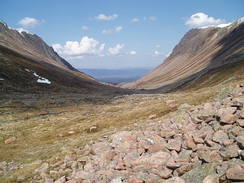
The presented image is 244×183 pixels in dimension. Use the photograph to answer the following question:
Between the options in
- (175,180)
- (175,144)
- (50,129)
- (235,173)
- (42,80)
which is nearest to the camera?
(235,173)

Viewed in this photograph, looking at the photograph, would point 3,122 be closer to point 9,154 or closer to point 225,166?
point 9,154

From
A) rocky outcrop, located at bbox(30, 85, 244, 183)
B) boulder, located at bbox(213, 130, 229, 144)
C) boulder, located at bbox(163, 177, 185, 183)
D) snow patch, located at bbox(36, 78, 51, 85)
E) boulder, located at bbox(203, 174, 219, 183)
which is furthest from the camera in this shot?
snow patch, located at bbox(36, 78, 51, 85)

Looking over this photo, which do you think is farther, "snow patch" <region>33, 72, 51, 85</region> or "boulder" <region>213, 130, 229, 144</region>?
"snow patch" <region>33, 72, 51, 85</region>

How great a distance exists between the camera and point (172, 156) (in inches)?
704

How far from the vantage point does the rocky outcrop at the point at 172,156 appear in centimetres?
1492

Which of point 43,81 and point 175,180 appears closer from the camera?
point 175,180

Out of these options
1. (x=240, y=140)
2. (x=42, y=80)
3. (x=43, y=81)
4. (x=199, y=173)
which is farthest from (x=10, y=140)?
(x=42, y=80)

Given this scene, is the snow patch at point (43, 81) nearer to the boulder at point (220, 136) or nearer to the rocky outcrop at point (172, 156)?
Answer: the rocky outcrop at point (172, 156)

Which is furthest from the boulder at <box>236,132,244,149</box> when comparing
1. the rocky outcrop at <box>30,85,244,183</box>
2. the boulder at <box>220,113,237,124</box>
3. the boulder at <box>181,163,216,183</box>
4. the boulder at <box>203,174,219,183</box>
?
the boulder at <box>203,174,219,183</box>

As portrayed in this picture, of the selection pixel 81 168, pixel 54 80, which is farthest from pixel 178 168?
pixel 54 80

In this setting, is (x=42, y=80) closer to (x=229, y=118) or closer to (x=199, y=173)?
(x=229, y=118)

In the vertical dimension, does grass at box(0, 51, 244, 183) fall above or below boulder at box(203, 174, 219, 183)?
below

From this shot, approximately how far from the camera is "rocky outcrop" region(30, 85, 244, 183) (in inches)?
587

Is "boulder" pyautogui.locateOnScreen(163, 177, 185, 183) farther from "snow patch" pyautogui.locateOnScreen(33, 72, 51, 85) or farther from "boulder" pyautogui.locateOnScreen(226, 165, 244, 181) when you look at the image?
"snow patch" pyautogui.locateOnScreen(33, 72, 51, 85)
